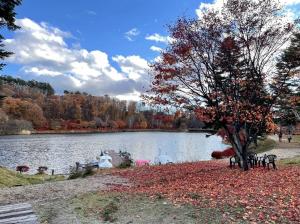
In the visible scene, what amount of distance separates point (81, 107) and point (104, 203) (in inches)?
6394

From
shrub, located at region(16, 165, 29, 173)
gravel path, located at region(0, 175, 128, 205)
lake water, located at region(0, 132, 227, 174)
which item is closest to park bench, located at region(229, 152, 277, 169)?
gravel path, located at region(0, 175, 128, 205)

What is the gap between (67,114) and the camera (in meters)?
161

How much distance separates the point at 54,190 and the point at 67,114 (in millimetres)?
149889

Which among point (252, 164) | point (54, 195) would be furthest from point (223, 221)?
point (252, 164)

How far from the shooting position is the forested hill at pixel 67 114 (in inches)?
5217

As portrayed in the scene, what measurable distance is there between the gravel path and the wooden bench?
5.78 feet

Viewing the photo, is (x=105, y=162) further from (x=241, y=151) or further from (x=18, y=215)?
(x=18, y=215)

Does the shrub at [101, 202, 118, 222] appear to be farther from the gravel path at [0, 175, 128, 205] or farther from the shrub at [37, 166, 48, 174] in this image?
the shrub at [37, 166, 48, 174]

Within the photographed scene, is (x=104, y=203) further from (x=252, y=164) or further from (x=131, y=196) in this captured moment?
(x=252, y=164)

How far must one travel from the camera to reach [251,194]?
10062 millimetres

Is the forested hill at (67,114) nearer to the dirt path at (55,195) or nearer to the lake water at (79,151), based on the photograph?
the lake water at (79,151)

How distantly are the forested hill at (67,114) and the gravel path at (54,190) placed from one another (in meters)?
102

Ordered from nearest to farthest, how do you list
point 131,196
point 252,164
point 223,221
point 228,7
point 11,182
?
1. point 223,221
2. point 131,196
3. point 228,7
4. point 252,164
5. point 11,182

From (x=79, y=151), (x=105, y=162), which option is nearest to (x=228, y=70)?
(x=105, y=162)
